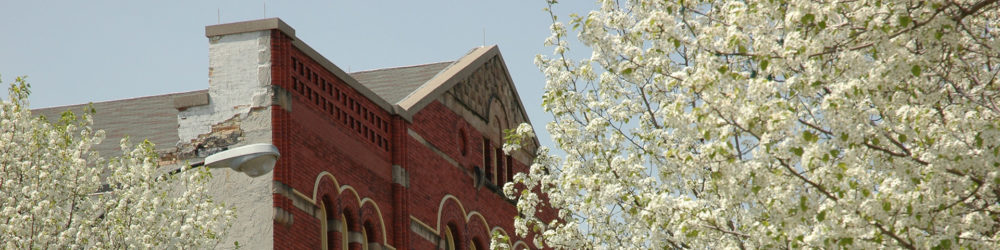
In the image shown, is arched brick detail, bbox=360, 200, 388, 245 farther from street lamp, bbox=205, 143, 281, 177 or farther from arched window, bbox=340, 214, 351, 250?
street lamp, bbox=205, 143, 281, 177

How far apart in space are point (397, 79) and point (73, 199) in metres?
13.8

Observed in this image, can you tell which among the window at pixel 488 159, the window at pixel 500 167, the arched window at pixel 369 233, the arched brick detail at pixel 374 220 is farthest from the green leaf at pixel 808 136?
the window at pixel 500 167

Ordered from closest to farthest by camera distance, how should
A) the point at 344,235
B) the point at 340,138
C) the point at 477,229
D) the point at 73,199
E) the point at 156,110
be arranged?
the point at 73,199 < the point at 340,138 < the point at 344,235 < the point at 156,110 < the point at 477,229

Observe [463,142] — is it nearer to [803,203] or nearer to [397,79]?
[397,79]

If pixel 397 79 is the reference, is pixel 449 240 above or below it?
below

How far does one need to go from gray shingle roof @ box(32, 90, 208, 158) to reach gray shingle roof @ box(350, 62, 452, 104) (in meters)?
3.88

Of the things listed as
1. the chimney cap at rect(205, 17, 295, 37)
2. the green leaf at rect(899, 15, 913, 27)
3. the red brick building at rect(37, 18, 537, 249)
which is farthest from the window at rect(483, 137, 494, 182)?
the green leaf at rect(899, 15, 913, 27)

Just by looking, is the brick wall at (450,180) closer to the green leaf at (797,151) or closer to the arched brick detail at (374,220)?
the arched brick detail at (374,220)

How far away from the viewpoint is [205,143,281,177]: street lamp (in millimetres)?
15656

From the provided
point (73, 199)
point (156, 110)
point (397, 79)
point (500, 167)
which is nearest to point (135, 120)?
point (156, 110)

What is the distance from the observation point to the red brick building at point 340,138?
75.3ft

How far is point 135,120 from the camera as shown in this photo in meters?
29.2

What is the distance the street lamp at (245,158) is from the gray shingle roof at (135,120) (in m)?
9.20

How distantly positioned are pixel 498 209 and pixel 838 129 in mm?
20029
